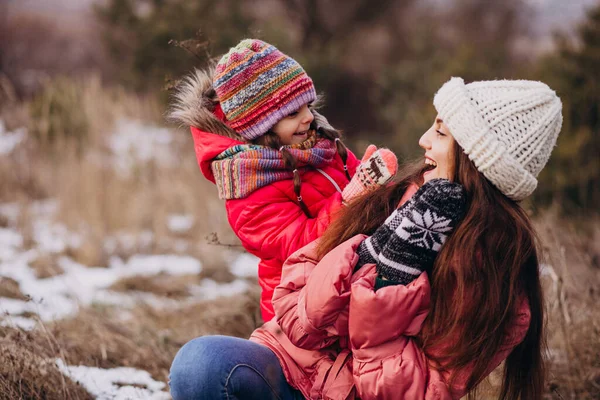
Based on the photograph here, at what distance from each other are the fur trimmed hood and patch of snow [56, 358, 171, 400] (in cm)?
105

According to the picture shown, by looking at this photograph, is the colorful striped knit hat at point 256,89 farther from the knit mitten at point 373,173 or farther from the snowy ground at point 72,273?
the snowy ground at point 72,273

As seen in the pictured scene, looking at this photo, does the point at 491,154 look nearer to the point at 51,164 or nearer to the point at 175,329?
the point at 175,329

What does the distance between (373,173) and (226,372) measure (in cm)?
73

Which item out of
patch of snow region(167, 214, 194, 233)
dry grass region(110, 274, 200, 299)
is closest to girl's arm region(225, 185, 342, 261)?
dry grass region(110, 274, 200, 299)

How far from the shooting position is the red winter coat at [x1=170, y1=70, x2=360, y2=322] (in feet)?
6.79

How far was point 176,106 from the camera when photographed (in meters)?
2.35

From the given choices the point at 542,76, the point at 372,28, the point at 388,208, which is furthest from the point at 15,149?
the point at 372,28

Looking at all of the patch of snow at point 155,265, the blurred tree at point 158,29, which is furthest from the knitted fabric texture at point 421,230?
the blurred tree at point 158,29

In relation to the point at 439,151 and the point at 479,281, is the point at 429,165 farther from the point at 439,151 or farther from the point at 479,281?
the point at 479,281

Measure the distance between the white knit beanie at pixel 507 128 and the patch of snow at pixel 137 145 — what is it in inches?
191

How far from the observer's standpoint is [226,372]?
1.78m

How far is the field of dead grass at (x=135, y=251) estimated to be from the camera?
267 centimetres

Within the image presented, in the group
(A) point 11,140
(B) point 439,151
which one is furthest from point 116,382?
(A) point 11,140

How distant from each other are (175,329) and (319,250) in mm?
2018
